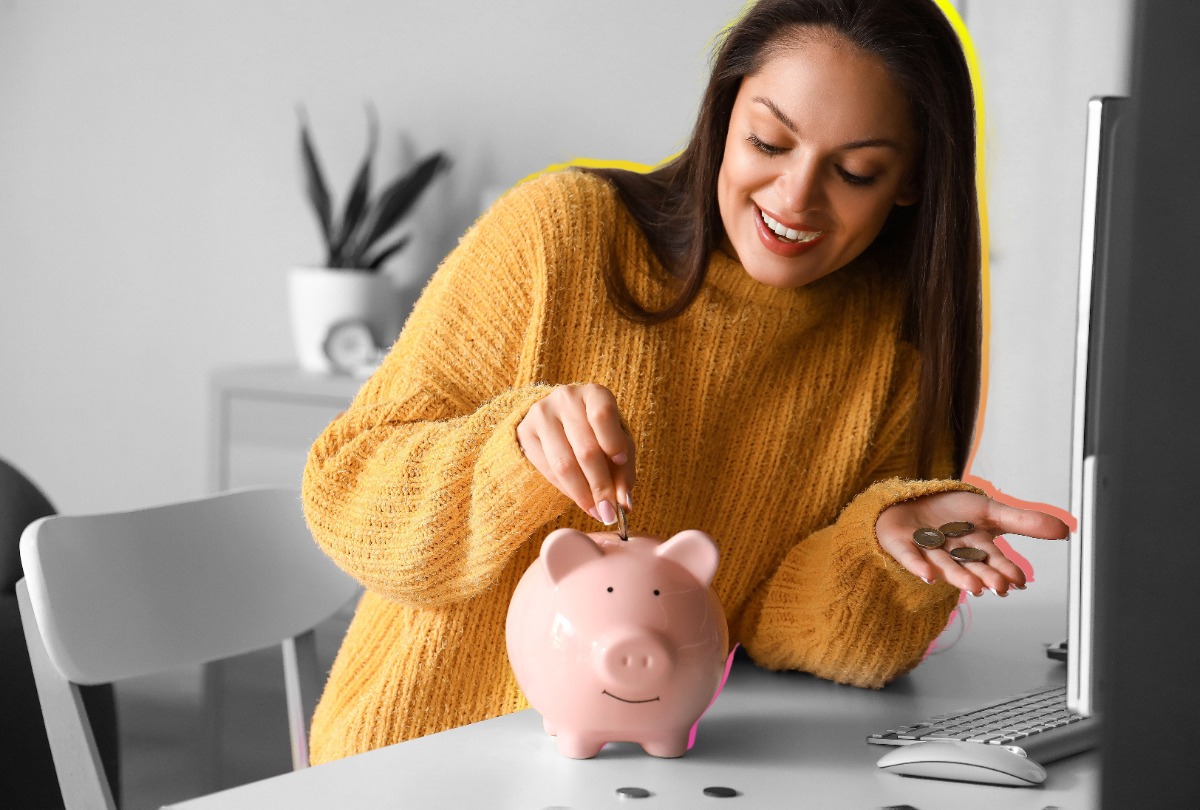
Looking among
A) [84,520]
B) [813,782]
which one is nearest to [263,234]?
[84,520]

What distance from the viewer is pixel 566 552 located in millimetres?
812

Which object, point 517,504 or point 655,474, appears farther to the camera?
point 655,474

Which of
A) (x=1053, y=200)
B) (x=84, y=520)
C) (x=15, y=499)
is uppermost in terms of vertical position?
(x=1053, y=200)

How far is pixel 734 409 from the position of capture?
3.90 ft

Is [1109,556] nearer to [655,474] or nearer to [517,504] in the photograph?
[517,504]

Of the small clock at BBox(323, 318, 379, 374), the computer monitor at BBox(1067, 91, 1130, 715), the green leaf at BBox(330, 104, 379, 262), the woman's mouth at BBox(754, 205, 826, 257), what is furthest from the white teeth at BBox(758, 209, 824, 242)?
the green leaf at BBox(330, 104, 379, 262)

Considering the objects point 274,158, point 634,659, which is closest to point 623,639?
point 634,659

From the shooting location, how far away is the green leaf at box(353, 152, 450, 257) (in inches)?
112

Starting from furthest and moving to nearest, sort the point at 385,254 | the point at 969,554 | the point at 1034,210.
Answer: the point at 385,254
the point at 1034,210
the point at 969,554

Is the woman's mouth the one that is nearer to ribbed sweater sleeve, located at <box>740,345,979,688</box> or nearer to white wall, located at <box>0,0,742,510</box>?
ribbed sweater sleeve, located at <box>740,345,979,688</box>

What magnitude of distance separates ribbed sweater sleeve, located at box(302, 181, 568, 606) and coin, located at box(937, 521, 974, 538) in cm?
29

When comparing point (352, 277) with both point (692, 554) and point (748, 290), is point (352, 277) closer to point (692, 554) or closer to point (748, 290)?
point (748, 290)

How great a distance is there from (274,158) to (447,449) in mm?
2447

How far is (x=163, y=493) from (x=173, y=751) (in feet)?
3.46
